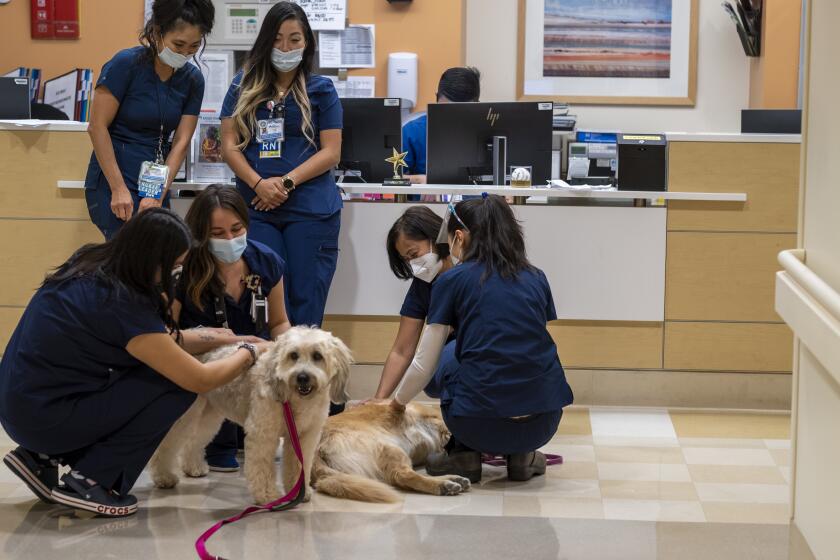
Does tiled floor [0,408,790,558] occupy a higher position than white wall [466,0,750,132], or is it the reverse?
white wall [466,0,750,132]

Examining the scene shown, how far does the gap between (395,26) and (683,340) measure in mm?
3430

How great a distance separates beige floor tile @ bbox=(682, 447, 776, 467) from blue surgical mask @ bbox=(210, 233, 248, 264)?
1.73 metres

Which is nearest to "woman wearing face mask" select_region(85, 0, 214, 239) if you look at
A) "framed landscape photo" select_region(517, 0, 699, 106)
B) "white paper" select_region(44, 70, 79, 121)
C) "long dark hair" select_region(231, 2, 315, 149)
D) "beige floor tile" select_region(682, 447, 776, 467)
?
"long dark hair" select_region(231, 2, 315, 149)

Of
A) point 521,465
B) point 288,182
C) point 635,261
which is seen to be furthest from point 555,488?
point 288,182

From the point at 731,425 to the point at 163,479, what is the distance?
7.52ft

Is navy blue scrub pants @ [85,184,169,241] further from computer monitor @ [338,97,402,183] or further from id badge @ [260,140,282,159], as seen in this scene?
Answer: computer monitor @ [338,97,402,183]

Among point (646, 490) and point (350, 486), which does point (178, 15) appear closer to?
point (350, 486)

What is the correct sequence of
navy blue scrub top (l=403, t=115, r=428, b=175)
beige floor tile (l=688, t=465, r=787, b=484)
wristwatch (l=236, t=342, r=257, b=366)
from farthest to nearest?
navy blue scrub top (l=403, t=115, r=428, b=175) < beige floor tile (l=688, t=465, r=787, b=484) < wristwatch (l=236, t=342, r=257, b=366)

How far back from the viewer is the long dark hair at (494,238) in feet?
11.4

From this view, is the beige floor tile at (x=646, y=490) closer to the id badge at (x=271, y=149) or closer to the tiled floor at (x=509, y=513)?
the tiled floor at (x=509, y=513)

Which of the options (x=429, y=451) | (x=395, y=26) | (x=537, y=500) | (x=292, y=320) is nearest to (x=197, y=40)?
(x=292, y=320)

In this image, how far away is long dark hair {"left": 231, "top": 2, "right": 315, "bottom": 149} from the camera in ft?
13.9

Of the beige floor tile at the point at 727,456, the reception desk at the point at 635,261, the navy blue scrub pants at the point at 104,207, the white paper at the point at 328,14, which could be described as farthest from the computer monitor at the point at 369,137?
the white paper at the point at 328,14

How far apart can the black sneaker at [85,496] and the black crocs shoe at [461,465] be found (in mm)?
1031
